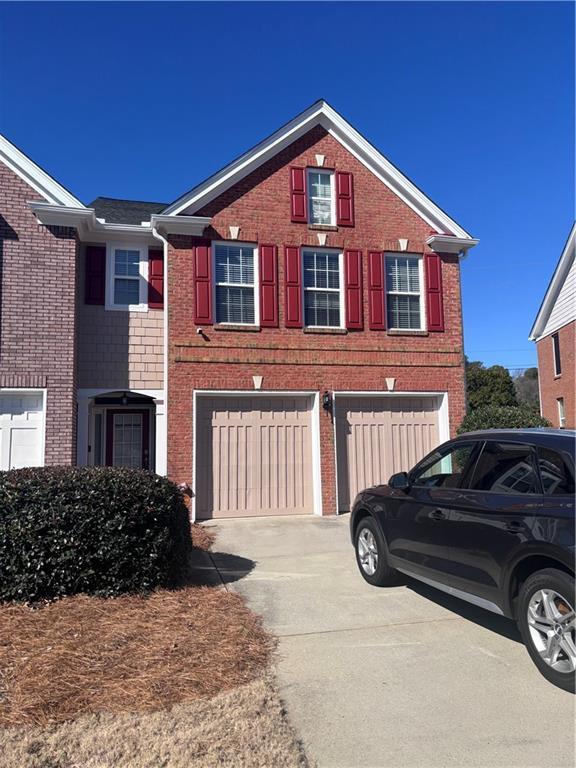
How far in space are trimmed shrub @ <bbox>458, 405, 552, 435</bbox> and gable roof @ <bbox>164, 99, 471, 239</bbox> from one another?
4.08m

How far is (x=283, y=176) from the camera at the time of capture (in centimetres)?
1211

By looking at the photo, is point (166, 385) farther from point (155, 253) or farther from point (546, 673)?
point (546, 673)

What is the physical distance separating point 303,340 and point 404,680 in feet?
27.3

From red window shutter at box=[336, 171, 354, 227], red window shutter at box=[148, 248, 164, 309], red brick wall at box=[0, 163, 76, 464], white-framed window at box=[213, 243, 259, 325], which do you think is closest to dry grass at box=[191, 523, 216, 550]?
red brick wall at box=[0, 163, 76, 464]

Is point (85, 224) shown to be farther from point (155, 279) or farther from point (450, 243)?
point (450, 243)

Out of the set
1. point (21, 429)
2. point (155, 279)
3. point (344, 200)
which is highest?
point (344, 200)

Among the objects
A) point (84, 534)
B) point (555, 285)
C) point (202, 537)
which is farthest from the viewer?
point (555, 285)

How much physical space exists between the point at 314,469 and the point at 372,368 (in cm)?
Answer: 248

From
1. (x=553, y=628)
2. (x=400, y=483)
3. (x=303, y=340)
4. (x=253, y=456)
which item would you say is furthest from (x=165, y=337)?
(x=553, y=628)

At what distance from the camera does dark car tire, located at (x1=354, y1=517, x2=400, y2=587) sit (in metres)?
6.02

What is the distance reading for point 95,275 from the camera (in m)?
11.5

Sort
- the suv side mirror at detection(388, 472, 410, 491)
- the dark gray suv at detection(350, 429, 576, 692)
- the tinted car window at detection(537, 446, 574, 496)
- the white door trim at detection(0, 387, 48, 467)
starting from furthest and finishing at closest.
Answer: the white door trim at detection(0, 387, 48, 467)
the suv side mirror at detection(388, 472, 410, 491)
the tinted car window at detection(537, 446, 574, 496)
the dark gray suv at detection(350, 429, 576, 692)

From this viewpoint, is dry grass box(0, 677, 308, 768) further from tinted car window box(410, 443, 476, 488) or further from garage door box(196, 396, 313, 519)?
garage door box(196, 396, 313, 519)

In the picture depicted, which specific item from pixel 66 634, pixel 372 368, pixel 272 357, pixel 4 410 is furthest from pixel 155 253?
pixel 66 634
